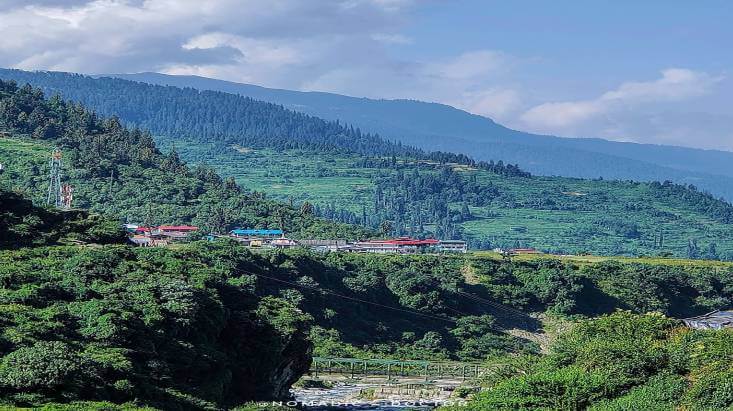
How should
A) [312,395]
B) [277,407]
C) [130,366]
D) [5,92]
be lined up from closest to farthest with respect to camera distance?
[130,366] < [277,407] < [312,395] < [5,92]

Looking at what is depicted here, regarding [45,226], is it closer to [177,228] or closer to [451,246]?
[177,228]

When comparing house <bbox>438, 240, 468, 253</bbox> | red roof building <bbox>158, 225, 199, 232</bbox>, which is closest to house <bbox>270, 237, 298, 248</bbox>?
red roof building <bbox>158, 225, 199, 232</bbox>

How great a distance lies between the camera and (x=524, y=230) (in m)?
199

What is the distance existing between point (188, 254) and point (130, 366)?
3212cm

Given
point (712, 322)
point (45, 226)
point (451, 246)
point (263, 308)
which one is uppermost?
point (45, 226)

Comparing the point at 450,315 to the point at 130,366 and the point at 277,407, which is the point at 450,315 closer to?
the point at 277,407

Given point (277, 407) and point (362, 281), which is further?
point (362, 281)

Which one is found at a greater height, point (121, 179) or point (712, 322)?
point (121, 179)

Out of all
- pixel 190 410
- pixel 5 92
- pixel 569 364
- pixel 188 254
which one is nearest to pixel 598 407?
pixel 569 364

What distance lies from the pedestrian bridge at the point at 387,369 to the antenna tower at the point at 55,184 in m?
45.4

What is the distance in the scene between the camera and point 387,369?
223ft

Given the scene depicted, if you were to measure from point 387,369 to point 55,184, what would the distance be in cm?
5731

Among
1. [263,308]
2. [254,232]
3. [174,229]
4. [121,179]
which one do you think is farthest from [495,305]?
[121,179]

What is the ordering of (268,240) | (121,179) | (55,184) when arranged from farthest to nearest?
(121,179)
(55,184)
(268,240)
